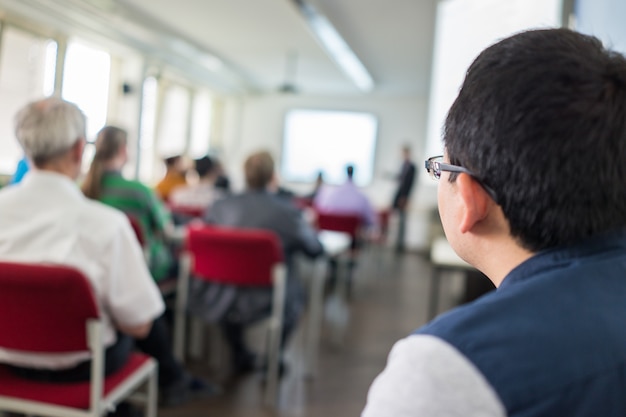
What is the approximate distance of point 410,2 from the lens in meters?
4.69

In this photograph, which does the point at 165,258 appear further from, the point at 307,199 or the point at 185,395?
the point at 307,199

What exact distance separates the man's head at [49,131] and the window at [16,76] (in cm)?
392

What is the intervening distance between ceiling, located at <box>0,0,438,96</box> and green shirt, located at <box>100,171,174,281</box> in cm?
286

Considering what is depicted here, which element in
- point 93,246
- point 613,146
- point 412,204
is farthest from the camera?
point 412,204

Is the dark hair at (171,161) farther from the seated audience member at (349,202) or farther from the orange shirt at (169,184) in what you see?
the seated audience member at (349,202)

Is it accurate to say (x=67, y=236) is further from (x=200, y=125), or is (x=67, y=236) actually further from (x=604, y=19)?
(x=200, y=125)

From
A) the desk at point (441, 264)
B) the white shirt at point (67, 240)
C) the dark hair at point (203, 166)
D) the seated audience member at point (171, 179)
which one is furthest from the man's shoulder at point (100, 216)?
the seated audience member at point (171, 179)

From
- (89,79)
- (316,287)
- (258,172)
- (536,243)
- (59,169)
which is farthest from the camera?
(89,79)

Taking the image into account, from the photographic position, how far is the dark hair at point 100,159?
261 cm

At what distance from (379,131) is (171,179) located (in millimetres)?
6197

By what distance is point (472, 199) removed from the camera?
0.59 metres

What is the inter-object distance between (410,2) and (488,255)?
4.56 metres

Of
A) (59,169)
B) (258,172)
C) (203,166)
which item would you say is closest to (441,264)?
(258,172)

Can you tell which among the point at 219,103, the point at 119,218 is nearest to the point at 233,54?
the point at 219,103
